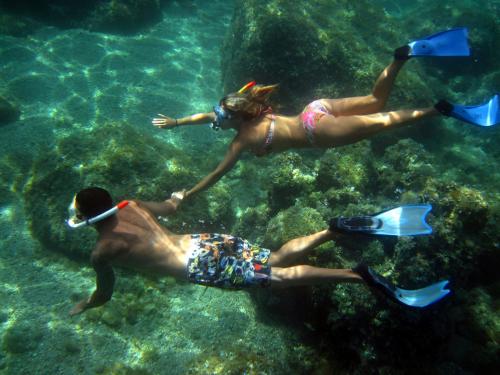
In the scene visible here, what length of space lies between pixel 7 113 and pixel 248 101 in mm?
7089

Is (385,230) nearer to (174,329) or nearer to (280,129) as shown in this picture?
(280,129)

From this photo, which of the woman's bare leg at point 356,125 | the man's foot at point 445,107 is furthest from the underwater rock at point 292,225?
the man's foot at point 445,107

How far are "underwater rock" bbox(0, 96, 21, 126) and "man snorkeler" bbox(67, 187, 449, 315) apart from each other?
6.53 meters

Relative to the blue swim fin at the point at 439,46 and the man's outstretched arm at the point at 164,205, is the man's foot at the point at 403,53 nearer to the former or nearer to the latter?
the blue swim fin at the point at 439,46

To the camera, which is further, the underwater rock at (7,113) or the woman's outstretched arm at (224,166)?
the underwater rock at (7,113)

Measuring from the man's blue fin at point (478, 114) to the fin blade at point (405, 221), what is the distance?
4.97 ft

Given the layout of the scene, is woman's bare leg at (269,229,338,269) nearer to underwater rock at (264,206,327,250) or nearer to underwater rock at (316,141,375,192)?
underwater rock at (264,206,327,250)

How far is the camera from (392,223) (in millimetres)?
3775

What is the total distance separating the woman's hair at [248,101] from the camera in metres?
4.52

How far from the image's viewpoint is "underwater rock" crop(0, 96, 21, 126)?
7.95 metres

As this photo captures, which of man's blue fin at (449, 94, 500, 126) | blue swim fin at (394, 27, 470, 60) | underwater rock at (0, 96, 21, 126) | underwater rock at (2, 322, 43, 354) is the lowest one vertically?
underwater rock at (2, 322, 43, 354)

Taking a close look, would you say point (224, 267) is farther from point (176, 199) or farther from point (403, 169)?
point (403, 169)

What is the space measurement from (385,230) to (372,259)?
117 centimetres

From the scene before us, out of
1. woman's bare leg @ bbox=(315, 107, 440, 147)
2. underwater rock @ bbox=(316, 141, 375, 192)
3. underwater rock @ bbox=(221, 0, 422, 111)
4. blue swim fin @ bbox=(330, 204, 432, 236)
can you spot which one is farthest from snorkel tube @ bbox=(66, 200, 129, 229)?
underwater rock @ bbox=(221, 0, 422, 111)
